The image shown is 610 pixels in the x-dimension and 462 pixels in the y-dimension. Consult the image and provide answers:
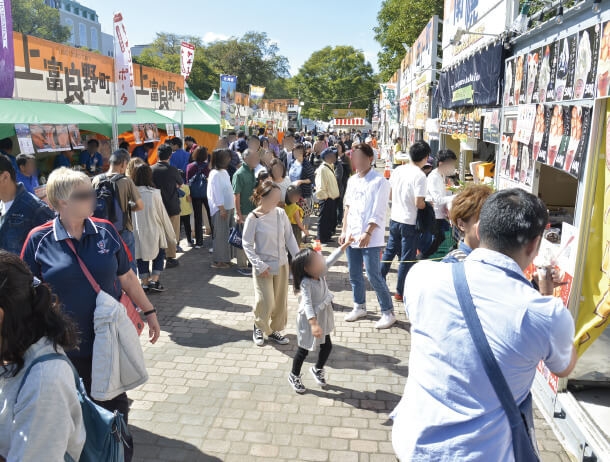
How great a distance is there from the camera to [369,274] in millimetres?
5219

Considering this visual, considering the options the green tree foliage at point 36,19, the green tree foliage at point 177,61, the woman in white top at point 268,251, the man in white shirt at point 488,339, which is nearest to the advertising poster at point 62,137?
the woman in white top at point 268,251

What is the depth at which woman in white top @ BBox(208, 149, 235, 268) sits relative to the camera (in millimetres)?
7426

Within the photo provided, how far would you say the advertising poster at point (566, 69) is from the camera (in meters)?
3.70

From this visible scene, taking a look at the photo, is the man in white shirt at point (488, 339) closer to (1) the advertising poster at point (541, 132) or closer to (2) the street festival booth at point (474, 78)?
(1) the advertising poster at point (541, 132)

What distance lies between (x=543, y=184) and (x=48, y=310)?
6243 millimetres

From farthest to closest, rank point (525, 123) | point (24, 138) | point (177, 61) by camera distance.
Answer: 1. point (177, 61)
2. point (24, 138)
3. point (525, 123)

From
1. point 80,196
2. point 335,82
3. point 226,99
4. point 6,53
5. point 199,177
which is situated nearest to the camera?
point 80,196

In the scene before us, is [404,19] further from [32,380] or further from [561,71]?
[32,380]

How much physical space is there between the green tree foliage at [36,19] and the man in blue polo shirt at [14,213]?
57.9 m

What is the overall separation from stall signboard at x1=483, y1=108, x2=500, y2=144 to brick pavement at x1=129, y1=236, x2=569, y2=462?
2.59m

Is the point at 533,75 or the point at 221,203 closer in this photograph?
the point at 533,75

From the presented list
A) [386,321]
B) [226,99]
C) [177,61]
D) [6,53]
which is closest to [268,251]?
[386,321]

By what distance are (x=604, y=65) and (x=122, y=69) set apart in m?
8.54

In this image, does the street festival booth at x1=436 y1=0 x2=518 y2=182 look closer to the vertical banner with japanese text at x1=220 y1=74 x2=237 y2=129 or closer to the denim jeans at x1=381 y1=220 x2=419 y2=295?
the denim jeans at x1=381 y1=220 x2=419 y2=295
